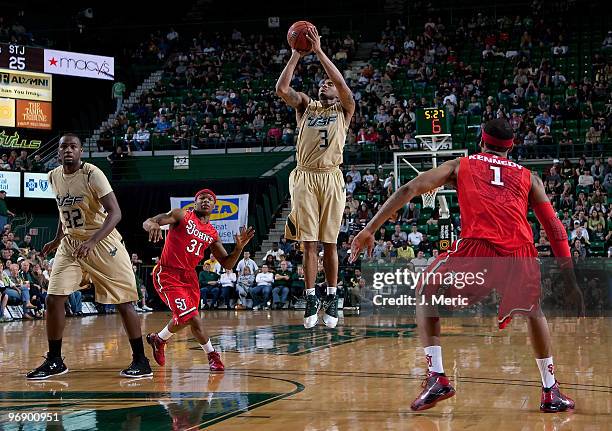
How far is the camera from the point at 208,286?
21422mm

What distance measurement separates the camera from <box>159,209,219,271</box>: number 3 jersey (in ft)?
29.5

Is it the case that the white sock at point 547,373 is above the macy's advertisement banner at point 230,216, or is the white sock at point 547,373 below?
below

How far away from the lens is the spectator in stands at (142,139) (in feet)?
87.0

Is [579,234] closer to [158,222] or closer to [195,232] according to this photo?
[195,232]

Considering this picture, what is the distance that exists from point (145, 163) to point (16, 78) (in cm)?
480

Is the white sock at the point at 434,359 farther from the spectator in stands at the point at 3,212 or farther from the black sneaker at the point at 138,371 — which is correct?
the spectator in stands at the point at 3,212

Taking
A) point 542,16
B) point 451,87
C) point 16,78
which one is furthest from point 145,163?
point 542,16

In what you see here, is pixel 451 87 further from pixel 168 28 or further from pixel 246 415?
pixel 246 415

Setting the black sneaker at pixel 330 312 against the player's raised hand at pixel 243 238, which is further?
the player's raised hand at pixel 243 238

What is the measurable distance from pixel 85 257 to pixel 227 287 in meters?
13.5

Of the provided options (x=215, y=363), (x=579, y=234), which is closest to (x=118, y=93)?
(x=579, y=234)

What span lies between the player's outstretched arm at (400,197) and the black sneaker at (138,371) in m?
3.18

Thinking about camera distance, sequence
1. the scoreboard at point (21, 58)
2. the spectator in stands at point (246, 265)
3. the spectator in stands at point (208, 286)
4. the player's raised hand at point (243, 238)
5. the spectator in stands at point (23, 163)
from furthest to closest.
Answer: the scoreboard at point (21, 58)
the spectator in stands at point (23, 163)
the spectator in stands at point (208, 286)
the spectator in stands at point (246, 265)
the player's raised hand at point (243, 238)

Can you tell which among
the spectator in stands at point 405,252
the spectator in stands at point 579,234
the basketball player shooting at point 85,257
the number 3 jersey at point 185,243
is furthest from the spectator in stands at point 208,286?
the basketball player shooting at point 85,257
